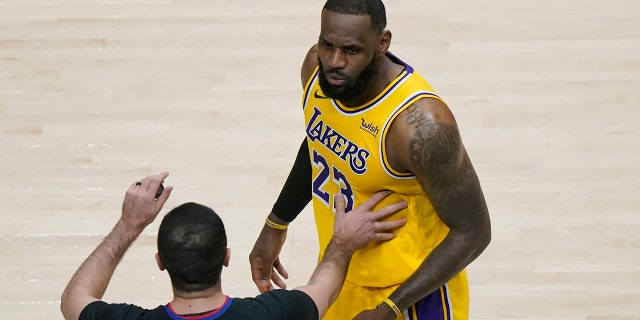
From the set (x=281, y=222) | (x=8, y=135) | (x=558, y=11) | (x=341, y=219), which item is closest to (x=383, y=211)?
(x=341, y=219)

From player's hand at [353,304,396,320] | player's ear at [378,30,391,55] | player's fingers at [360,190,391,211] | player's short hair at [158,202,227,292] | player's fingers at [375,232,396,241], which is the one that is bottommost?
player's hand at [353,304,396,320]

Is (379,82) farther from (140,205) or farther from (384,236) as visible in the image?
(140,205)

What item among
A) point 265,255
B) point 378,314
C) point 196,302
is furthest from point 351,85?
point 265,255

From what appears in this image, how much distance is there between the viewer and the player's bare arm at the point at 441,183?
2.80 meters

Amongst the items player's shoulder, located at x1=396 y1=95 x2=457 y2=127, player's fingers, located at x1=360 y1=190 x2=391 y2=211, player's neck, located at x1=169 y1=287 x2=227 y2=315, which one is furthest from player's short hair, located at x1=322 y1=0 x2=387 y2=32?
player's neck, located at x1=169 y1=287 x2=227 y2=315

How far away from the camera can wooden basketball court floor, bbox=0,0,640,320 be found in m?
4.63

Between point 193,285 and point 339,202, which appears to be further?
point 339,202

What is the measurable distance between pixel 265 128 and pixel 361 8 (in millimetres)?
2617

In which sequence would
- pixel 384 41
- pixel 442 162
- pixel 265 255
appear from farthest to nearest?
pixel 265 255 < pixel 384 41 < pixel 442 162

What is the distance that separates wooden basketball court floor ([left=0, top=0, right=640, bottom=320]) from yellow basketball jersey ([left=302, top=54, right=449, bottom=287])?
144 centimetres

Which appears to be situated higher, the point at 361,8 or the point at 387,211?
the point at 361,8

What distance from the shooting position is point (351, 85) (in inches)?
114

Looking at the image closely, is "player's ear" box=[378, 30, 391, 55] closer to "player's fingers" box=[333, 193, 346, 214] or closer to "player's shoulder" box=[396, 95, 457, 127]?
"player's shoulder" box=[396, 95, 457, 127]

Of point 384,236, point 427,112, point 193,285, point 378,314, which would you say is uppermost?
point 427,112
